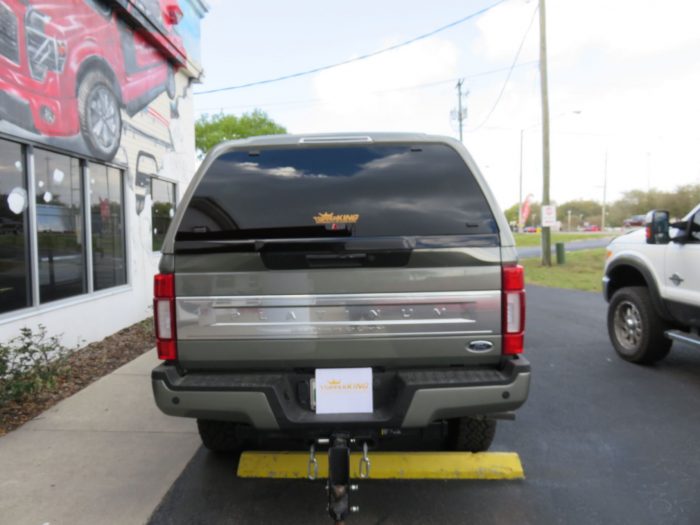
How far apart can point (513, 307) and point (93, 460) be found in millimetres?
3036

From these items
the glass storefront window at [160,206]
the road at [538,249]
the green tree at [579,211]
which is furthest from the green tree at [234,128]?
the green tree at [579,211]

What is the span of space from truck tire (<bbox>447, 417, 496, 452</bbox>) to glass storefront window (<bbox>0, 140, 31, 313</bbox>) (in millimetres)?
4746

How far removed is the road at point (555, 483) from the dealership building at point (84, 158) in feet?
11.4

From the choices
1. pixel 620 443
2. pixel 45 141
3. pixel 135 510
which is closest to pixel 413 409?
pixel 135 510

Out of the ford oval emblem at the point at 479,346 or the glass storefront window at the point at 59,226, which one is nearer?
the ford oval emblem at the point at 479,346

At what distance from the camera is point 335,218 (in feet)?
9.02

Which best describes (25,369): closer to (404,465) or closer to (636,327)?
(404,465)

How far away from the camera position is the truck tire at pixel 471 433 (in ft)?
11.1

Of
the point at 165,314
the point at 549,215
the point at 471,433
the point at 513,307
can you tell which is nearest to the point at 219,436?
the point at 165,314

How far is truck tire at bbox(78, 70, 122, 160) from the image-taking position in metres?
6.91

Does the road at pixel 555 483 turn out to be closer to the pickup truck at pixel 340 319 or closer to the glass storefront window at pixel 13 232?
the pickup truck at pixel 340 319

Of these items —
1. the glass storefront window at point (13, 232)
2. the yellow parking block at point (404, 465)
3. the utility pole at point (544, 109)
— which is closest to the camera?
the yellow parking block at point (404, 465)

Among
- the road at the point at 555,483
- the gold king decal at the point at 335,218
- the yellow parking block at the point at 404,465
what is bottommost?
the road at the point at 555,483

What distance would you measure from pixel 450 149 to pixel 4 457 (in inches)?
145
